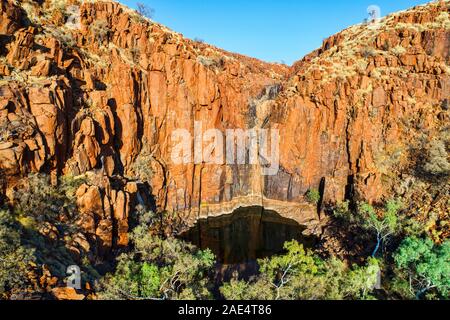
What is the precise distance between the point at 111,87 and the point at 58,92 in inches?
341

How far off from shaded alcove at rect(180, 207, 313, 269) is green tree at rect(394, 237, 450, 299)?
13.4 meters

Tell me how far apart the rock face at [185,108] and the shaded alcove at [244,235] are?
2.00 metres

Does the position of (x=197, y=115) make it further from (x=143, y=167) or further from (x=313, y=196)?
(x=313, y=196)

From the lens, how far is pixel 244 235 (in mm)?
38531

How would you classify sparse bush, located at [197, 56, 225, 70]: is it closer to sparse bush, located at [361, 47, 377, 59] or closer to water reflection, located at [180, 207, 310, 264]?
sparse bush, located at [361, 47, 377, 59]

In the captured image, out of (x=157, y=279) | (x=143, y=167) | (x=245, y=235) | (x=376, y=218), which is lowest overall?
(x=245, y=235)

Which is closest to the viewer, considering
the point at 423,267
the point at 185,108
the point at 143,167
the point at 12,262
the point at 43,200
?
the point at 12,262

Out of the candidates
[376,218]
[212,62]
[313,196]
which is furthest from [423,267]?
[212,62]

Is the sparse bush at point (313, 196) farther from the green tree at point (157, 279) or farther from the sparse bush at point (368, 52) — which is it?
the green tree at point (157, 279)

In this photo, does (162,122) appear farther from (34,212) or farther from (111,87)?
(34,212)

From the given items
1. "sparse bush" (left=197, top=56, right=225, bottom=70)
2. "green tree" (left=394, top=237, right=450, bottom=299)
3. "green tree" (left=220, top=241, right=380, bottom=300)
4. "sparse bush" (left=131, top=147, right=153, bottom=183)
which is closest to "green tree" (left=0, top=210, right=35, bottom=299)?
"green tree" (left=220, top=241, right=380, bottom=300)

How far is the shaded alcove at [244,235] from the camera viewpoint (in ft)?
111

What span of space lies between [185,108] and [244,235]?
65.8 feet

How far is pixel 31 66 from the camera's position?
24.7 meters
